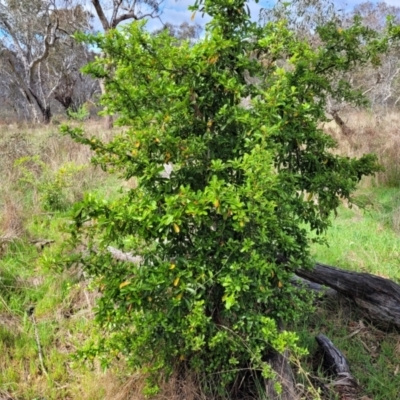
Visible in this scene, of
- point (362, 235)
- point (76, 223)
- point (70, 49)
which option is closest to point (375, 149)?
point (362, 235)

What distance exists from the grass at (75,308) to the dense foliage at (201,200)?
0.34m

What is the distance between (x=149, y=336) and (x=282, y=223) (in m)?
0.97

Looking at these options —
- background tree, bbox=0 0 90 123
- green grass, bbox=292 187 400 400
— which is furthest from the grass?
background tree, bbox=0 0 90 123

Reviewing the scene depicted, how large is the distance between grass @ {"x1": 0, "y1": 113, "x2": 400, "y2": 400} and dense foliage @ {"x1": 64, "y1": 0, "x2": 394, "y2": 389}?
1.12 ft

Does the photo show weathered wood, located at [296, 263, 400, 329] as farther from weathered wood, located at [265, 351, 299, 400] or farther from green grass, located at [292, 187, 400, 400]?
weathered wood, located at [265, 351, 299, 400]

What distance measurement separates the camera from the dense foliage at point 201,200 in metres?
1.97

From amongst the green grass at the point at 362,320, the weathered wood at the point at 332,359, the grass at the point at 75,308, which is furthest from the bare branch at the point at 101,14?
the weathered wood at the point at 332,359

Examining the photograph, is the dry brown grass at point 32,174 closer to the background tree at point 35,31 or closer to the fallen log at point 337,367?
the fallen log at point 337,367

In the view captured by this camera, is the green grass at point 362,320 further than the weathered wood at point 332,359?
Yes

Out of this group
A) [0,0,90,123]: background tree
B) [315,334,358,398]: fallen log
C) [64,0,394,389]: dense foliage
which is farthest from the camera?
[0,0,90,123]: background tree

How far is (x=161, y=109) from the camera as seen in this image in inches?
87.4

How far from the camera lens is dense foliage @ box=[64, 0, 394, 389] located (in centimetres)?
197

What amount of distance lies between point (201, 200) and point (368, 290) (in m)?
2.31

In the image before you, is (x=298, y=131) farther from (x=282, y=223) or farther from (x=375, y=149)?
(x=375, y=149)
